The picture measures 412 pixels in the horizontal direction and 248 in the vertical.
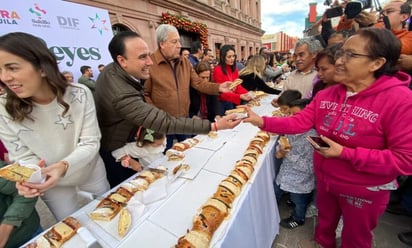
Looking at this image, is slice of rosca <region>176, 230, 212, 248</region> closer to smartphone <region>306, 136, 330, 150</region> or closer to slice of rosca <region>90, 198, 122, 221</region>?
slice of rosca <region>90, 198, 122, 221</region>

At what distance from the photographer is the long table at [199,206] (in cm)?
90

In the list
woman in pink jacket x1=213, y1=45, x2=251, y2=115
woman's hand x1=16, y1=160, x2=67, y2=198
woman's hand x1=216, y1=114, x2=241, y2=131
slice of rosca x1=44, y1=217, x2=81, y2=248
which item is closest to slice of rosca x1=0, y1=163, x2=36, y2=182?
woman's hand x1=16, y1=160, x2=67, y2=198

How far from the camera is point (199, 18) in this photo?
11070mm

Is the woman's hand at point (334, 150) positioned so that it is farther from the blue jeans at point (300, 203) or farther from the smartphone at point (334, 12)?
the smartphone at point (334, 12)

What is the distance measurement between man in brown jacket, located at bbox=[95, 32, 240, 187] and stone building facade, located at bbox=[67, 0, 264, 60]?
5.47 meters

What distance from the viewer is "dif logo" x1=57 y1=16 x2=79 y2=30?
384 cm

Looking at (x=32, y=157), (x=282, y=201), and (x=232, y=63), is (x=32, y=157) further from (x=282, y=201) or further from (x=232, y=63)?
(x=232, y=63)

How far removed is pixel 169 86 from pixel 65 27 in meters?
3.42

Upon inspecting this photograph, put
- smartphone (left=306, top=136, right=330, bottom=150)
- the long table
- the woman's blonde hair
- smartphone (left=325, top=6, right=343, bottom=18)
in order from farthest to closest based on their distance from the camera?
the woman's blonde hair, smartphone (left=325, top=6, right=343, bottom=18), smartphone (left=306, top=136, right=330, bottom=150), the long table

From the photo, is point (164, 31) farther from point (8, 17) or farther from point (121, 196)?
point (8, 17)

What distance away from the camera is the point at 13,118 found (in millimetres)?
1003

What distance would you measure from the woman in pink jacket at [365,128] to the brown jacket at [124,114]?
815 millimetres

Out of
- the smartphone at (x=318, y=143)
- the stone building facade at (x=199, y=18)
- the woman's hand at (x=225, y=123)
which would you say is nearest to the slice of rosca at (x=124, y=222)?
the woman's hand at (x=225, y=123)

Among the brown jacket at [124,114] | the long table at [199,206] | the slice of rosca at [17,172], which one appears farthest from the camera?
the brown jacket at [124,114]
